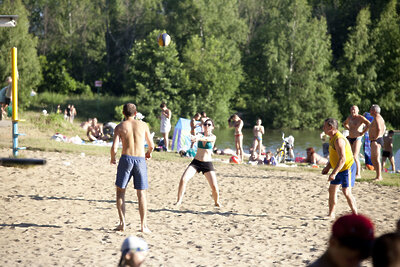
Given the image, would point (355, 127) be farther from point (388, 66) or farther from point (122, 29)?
point (122, 29)

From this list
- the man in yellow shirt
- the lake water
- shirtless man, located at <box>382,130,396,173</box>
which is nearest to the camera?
the man in yellow shirt

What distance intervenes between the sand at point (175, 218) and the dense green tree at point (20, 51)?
91.4 feet

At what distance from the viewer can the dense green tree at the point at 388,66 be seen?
141ft

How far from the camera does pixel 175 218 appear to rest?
25.5ft

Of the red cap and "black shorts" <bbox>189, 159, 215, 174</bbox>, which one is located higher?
"black shorts" <bbox>189, 159, 215, 174</bbox>

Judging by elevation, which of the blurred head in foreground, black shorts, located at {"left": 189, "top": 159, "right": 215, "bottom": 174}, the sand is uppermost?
black shorts, located at {"left": 189, "top": 159, "right": 215, "bottom": 174}

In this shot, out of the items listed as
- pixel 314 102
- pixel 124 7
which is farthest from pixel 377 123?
pixel 124 7

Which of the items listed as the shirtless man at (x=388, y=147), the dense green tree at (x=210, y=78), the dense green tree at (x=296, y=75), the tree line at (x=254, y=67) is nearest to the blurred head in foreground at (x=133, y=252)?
the shirtless man at (x=388, y=147)

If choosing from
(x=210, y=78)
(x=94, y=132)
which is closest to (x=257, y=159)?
(x=94, y=132)

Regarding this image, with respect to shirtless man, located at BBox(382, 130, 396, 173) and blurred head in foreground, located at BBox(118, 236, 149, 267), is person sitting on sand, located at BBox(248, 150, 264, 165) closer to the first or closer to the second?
shirtless man, located at BBox(382, 130, 396, 173)

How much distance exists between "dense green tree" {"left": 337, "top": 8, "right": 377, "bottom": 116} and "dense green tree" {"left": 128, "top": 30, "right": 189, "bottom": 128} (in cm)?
1388

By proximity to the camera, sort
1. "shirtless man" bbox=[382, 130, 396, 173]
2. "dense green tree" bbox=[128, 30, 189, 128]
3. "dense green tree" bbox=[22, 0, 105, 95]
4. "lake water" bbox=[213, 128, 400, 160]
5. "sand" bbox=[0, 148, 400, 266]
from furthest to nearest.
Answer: "dense green tree" bbox=[22, 0, 105, 95] < "dense green tree" bbox=[128, 30, 189, 128] < "lake water" bbox=[213, 128, 400, 160] < "shirtless man" bbox=[382, 130, 396, 173] < "sand" bbox=[0, 148, 400, 266]

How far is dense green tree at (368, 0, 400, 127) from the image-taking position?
4303 centimetres

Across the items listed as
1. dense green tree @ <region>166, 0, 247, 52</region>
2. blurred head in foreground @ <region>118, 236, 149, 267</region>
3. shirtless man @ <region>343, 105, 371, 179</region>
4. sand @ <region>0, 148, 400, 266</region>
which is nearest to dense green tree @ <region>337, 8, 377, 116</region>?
dense green tree @ <region>166, 0, 247, 52</region>
